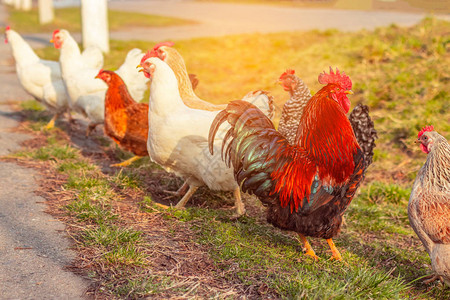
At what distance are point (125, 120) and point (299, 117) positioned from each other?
86.4 inches

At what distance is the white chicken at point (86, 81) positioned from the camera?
6410mm

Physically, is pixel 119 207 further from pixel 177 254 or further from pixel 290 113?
pixel 290 113

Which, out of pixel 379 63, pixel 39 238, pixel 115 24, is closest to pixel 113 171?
pixel 39 238

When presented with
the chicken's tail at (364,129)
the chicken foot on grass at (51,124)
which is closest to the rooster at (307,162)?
the chicken's tail at (364,129)

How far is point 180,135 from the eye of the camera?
4242 millimetres

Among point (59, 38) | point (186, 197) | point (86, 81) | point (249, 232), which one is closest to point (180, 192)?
point (186, 197)

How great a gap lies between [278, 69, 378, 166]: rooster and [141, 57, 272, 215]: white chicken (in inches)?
37.8

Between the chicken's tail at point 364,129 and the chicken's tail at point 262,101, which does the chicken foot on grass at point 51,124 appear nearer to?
the chicken's tail at point 262,101

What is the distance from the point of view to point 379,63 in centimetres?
1007

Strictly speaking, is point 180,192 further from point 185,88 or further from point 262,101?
point 262,101

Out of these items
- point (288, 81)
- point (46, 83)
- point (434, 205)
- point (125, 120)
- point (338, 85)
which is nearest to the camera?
point (434, 205)

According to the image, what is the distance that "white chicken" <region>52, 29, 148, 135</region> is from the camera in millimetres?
6410

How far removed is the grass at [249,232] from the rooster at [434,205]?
329 mm

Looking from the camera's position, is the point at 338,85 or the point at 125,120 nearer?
the point at 338,85
